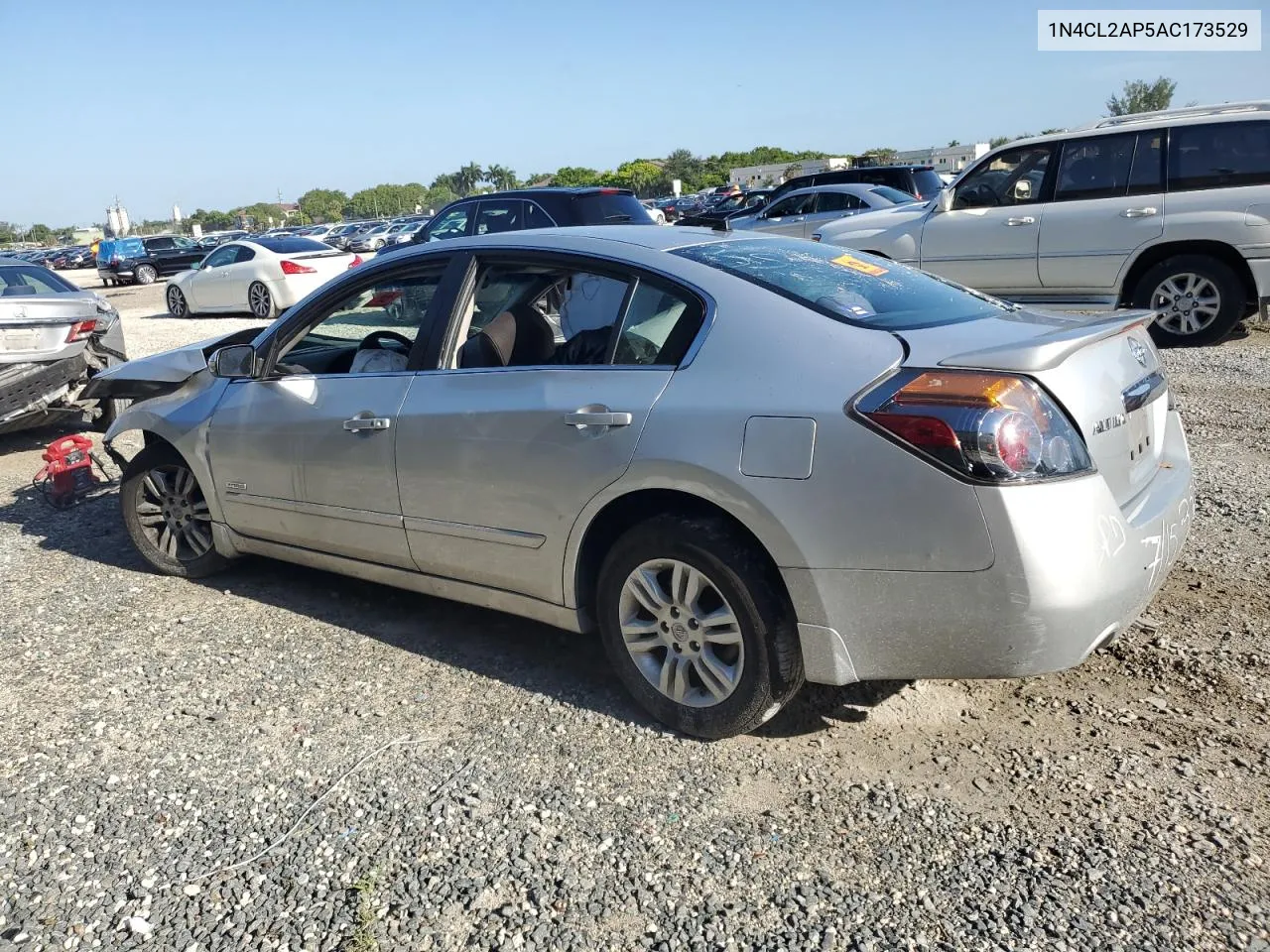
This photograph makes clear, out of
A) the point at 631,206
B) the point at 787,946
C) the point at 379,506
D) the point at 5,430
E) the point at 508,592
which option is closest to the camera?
the point at 787,946

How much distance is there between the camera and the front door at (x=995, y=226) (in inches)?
385

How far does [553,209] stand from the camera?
11727 mm

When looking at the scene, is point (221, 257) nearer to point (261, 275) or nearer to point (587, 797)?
point (261, 275)

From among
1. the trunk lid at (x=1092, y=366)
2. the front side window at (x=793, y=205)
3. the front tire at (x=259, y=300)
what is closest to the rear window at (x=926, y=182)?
the front side window at (x=793, y=205)

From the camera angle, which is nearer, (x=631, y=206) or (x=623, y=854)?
(x=623, y=854)

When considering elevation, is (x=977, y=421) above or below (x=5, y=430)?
above

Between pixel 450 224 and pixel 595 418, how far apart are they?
416 inches

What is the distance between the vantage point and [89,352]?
318 inches

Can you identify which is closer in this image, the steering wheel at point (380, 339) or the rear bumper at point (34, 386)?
the steering wheel at point (380, 339)

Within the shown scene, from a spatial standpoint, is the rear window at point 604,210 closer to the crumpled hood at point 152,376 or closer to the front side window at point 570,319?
the crumpled hood at point 152,376

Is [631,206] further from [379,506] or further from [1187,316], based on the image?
[379,506]

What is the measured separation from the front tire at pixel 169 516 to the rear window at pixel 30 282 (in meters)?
3.79

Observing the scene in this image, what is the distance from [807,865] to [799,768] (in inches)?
19.4

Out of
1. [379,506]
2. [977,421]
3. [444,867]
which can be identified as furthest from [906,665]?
[379,506]
